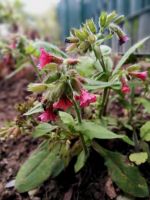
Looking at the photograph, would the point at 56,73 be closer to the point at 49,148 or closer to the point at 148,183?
the point at 49,148

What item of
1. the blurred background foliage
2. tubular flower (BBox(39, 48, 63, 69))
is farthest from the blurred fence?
tubular flower (BBox(39, 48, 63, 69))

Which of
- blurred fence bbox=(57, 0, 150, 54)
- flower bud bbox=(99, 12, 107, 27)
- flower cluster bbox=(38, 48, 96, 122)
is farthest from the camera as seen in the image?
blurred fence bbox=(57, 0, 150, 54)

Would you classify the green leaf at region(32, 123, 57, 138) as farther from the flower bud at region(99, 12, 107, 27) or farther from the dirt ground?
the flower bud at region(99, 12, 107, 27)

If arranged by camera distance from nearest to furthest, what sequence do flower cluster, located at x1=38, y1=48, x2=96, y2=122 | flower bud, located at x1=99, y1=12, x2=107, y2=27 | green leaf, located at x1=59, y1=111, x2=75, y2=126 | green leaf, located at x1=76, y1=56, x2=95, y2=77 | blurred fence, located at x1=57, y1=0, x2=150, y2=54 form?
flower cluster, located at x1=38, y1=48, x2=96, y2=122, green leaf, located at x1=59, y1=111, x2=75, y2=126, flower bud, located at x1=99, y1=12, x2=107, y2=27, green leaf, located at x1=76, y1=56, x2=95, y2=77, blurred fence, located at x1=57, y1=0, x2=150, y2=54

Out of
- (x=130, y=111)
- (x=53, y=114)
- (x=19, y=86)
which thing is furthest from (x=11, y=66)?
(x=53, y=114)

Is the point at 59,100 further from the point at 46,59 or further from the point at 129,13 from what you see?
the point at 129,13

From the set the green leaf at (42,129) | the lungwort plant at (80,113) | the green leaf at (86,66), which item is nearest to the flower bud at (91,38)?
the lungwort plant at (80,113)

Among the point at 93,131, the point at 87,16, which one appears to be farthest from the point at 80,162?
the point at 87,16

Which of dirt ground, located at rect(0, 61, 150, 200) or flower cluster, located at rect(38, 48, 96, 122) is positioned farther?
dirt ground, located at rect(0, 61, 150, 200)
